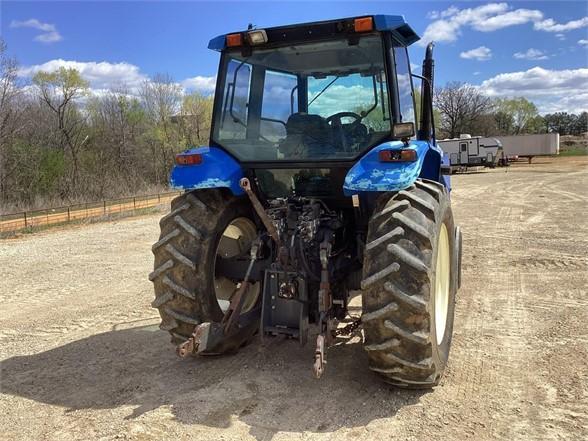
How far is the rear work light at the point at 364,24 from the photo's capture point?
11.5 feet

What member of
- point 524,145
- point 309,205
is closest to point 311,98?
point 309,205

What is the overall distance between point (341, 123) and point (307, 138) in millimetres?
285

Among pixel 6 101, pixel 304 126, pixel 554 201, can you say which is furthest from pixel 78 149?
pixel 304 126

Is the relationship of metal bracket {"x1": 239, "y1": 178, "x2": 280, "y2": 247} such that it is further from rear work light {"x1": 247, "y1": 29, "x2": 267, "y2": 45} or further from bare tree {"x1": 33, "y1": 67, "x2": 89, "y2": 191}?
bare tree {"x1": 33, "y1": 67, "x2": 89, "y2": 191}

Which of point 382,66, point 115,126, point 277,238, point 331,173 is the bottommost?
point 277,238

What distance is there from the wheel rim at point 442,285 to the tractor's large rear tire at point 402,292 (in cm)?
47

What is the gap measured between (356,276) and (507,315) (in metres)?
2.08

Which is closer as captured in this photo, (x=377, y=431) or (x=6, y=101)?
(x=377, y=431)

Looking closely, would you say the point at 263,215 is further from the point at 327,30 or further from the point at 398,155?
the point at 327,30

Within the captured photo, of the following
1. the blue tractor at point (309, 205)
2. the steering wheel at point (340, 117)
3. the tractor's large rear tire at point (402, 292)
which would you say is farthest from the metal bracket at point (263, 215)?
the steering wheel at point (340, 117)

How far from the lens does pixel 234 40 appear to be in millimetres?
3971

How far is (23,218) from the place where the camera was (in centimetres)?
1512

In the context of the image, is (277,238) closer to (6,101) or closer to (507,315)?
(507,315)

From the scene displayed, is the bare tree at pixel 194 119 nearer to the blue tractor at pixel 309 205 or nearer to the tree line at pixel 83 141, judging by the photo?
the tree line at pixel 83 141
